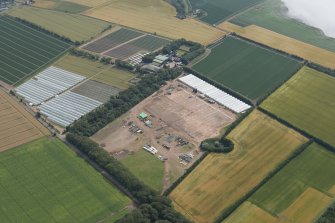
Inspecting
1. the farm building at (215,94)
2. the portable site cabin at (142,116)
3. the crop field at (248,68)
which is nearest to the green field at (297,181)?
the farm building at (215,94)

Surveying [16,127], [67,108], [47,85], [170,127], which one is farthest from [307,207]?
[47,85]

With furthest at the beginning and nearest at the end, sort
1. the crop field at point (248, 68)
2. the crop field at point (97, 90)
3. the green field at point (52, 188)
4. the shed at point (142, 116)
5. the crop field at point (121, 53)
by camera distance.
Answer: the crop field at point (121, 53) → the crop field at point (248, 68) → the crop field at point (97, 90) → the shed at point (142, 116) → the green field at point (52, 188)

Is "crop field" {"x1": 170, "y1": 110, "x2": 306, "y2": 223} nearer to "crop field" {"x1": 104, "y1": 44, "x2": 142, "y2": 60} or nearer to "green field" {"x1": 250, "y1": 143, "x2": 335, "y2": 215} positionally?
"green field" {"x1": 250, "y1": 143, "x2": 335, "y2": 215}

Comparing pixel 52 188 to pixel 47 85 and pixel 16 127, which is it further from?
pixel 47 85

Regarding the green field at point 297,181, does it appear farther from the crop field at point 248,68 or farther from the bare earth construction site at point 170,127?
the crop field at point 248,68

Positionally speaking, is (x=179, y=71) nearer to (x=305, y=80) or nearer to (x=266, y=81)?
(x=266, y=81)

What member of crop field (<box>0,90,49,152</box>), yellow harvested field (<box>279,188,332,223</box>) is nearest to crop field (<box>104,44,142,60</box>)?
crop field (<box>0,90,49,152</box>)
